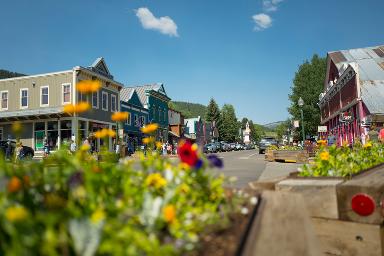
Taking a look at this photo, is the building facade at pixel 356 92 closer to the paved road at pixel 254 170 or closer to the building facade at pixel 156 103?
the paved road at pixel 254 170

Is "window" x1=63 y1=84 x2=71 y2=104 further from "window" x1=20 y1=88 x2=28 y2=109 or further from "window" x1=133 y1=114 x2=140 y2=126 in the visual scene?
"window" x1=133 y1=114 x2=140 y2=126

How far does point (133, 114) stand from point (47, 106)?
12.3 meters

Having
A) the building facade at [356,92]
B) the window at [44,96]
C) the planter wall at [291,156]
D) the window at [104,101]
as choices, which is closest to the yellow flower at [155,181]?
the planter wall at [291,156]

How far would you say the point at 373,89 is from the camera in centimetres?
2856

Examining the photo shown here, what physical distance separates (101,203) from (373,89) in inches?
1245

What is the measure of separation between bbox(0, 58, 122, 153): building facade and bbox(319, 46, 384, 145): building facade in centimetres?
2194

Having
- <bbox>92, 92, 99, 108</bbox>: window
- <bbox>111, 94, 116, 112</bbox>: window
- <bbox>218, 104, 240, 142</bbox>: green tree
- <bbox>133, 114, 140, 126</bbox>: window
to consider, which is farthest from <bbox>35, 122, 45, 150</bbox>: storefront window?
<bbox>218, 104, 240, 142</bbox>: green tree

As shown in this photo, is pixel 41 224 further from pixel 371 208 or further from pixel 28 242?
pixel 371 208

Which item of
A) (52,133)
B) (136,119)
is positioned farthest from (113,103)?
(52,133)

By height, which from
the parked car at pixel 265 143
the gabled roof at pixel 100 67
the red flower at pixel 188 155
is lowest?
the red flower at pixel 188 155

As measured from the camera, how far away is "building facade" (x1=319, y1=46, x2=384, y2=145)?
26906 millimetres

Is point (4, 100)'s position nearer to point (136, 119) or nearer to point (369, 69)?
point (136, 119)

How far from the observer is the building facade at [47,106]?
29.2 meters

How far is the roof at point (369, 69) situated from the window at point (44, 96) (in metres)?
26.9
